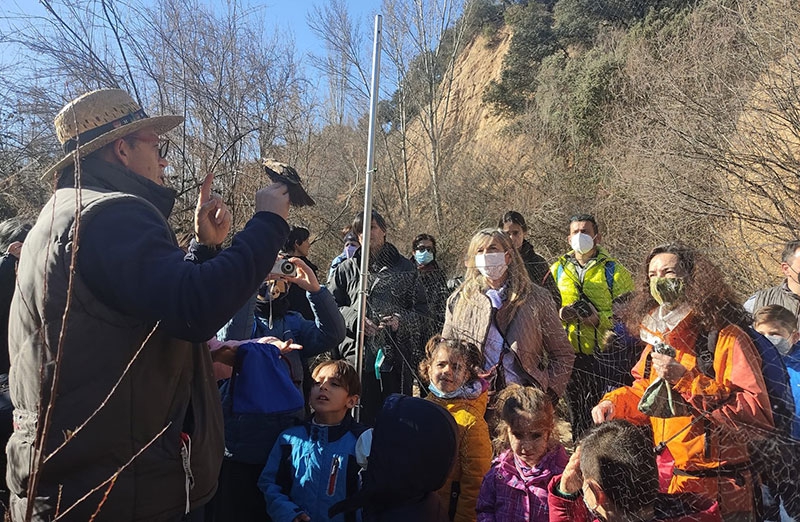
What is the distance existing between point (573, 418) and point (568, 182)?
954 cm

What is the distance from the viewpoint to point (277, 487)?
7.88ft

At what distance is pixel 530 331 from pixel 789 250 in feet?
3.65

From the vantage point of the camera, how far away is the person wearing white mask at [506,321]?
2500mm

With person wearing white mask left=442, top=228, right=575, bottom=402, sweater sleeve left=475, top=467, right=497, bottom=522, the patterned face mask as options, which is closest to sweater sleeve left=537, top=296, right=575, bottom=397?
person wearing white mask left=442, top=228, right=575, bottom=402

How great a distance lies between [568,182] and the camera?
11203 mm

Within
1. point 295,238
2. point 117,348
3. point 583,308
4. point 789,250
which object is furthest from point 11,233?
point 789,250

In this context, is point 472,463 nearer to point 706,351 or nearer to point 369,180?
point 706,351

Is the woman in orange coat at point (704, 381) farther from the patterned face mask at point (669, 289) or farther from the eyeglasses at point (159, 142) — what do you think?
the eyeglasses at point (159, 142)

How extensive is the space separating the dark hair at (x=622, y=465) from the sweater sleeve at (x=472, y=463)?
714mm

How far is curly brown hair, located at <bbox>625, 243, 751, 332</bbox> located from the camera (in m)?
1.69

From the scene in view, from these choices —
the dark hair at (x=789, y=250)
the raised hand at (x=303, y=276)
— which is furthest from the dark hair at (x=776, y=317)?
the raised hand at (x=303, y=276)

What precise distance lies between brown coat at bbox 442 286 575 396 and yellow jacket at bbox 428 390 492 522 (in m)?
0.35

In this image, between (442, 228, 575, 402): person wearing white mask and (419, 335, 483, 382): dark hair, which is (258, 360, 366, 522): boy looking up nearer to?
(419, 335, 483, 382): dark hair

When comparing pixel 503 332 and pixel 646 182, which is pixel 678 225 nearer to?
pixel 503 332
